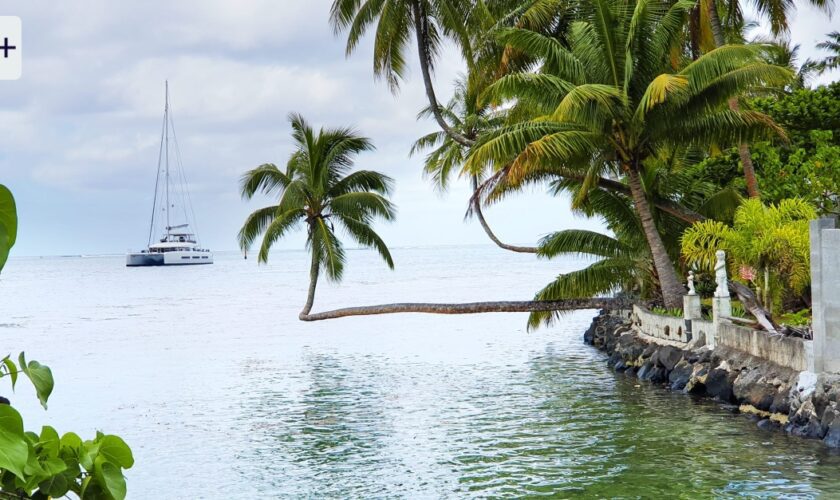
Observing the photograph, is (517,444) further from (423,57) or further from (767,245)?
(423,57)

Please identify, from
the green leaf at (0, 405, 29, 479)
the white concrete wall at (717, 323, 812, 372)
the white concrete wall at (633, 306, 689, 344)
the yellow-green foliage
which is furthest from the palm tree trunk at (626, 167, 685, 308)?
the green leaf at (0, 405, 29, 479)

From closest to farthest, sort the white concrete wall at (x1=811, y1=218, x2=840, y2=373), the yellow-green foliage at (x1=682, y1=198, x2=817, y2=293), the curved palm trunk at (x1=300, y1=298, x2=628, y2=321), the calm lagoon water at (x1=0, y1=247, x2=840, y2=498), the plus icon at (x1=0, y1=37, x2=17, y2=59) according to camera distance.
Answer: the plus icon at (x1=0, y1=37, x2=17, y2=59), the calm lagoon water at (x1=0, y1=247, x2=840, y2=498), the white concrete wall at (x1=811, y1=218, x2=840, y2=373), the yellow-green foliage at (x1=682, y1=198, x2=817, y2=293), the curved palm trunk at (x1=300, y1=298, x2=628, y2=321)

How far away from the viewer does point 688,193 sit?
2189 centimetres

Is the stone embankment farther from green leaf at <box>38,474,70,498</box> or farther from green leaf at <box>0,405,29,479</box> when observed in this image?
green leaf at <box>0,405,29,479</box>

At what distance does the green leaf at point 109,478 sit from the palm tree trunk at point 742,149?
62.4 ft

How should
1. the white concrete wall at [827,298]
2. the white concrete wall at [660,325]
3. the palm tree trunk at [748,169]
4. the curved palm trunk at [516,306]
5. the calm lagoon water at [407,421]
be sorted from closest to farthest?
the calm lagoon water at [407,421], the white concrete wall at [827,298], the white concrete wall at [660,325], the palm tree trunk at [748,169], the curved palm trunk at [516,306]

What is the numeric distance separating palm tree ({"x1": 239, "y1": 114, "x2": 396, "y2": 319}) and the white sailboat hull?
9369 cm

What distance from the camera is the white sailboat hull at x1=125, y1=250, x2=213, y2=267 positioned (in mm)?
117375

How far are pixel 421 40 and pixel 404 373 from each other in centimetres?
904

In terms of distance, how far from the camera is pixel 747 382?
14406 mm

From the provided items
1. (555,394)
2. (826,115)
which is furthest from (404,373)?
(826,115)

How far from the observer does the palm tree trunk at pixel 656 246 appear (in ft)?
59.9

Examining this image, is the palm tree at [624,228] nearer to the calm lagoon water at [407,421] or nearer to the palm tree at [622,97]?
the palm tree at [622,97]

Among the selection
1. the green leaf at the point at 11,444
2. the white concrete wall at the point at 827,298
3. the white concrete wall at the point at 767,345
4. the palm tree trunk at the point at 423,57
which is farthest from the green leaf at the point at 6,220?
the palm tree trunk at the point at 423,57
